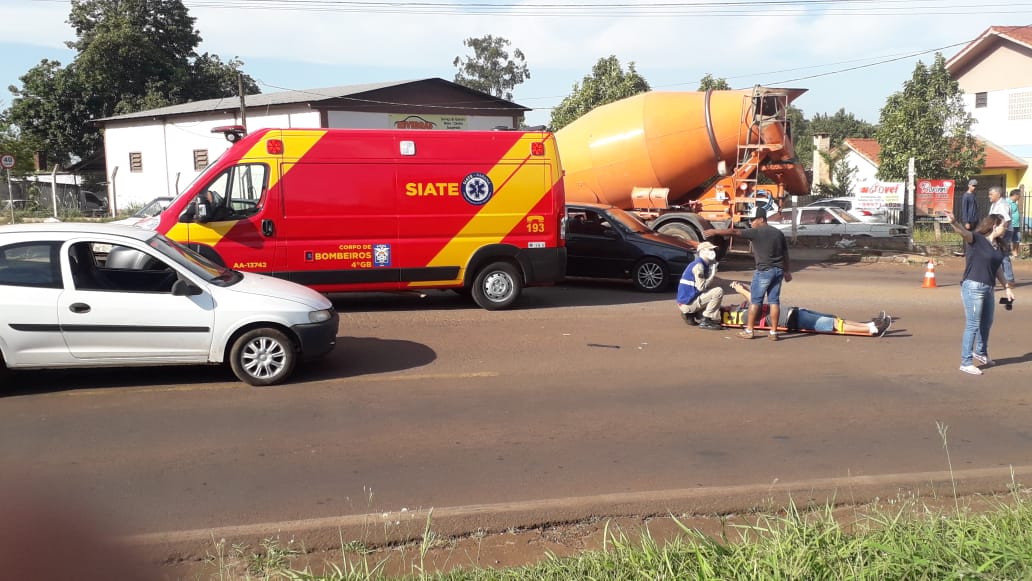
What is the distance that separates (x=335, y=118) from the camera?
97.2 feet

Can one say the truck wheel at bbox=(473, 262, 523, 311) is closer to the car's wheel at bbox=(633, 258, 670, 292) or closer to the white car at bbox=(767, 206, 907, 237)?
the car's wheel at bbox=(633, 258, 670, 292)

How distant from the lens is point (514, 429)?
6.12 metres

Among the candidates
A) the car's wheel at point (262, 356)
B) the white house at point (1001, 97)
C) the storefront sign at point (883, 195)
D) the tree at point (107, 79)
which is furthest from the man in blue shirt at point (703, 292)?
the tree at point (107, 79)

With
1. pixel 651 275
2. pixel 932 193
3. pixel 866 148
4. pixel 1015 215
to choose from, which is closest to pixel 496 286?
pixel 651 275

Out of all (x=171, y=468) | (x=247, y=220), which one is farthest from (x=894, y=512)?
(x=247, y=220)

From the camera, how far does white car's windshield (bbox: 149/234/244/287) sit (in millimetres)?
7152

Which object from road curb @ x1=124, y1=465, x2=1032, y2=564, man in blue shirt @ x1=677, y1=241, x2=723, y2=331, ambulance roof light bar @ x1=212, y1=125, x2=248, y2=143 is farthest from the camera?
ambulance roof light bar @ x1=212, y1=125, x2=248, y2=143

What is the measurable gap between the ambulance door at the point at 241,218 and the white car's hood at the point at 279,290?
2.45 metres

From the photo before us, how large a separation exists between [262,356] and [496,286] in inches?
179

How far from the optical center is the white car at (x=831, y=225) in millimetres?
21453

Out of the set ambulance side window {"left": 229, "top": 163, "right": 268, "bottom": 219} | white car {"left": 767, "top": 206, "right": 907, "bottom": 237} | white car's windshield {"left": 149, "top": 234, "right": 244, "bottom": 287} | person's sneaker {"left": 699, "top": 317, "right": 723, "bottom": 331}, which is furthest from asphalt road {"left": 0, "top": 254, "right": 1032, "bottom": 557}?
white car {"left": 767, "top": 206, "right": 907, "bottom": 237}

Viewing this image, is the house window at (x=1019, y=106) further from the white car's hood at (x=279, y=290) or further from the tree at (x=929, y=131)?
the white car's hood at (x=279, y=290)

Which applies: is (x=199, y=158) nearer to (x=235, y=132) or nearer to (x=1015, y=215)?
(x=235, y=132)

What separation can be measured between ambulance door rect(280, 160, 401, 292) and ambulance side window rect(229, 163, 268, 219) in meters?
0.28
